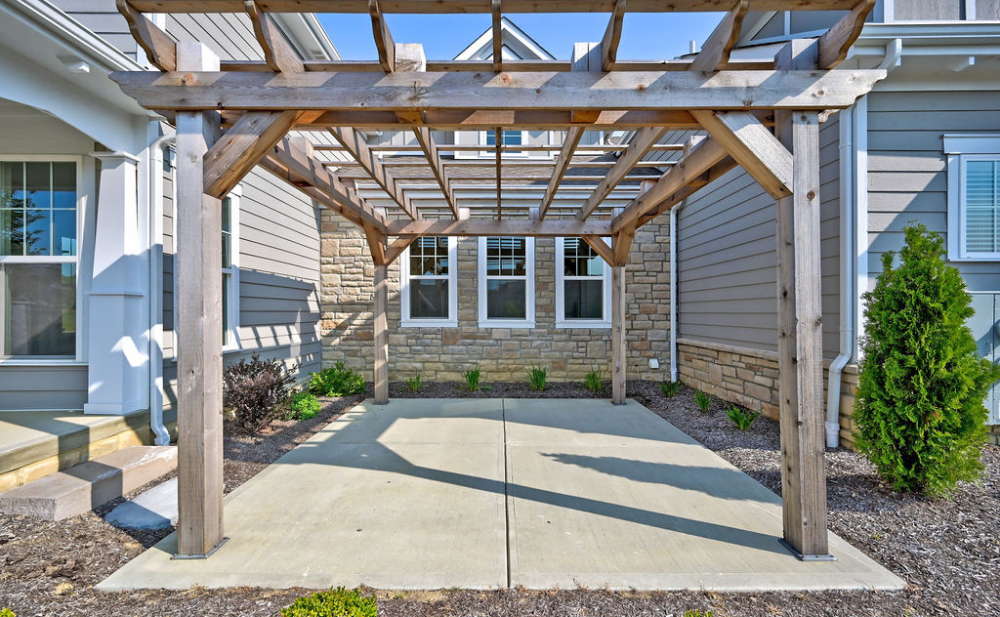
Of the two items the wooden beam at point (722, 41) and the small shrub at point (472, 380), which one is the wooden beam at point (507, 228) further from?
the wooden beam at point (722, 41)

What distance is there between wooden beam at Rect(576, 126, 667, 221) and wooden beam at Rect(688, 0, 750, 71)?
0.44 m

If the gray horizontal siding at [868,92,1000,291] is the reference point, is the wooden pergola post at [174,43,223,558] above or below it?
below

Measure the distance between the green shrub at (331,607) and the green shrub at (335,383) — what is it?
538 centimetres

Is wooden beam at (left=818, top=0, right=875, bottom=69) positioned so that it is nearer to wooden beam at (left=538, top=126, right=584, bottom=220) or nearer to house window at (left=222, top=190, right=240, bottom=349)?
wooden beam at (left=538, top=126, right=584, bottom=220)

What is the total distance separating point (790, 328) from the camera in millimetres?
2656

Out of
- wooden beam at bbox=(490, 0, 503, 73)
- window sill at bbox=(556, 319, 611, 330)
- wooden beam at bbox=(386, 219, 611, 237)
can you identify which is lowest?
window sill at bbox=(556, 319, 611, 330)

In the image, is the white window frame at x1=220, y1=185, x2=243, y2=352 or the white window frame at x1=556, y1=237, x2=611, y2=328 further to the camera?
the white window frame at x1=556, y1=237, x2=611, y2=328

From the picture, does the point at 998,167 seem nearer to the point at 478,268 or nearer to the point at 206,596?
the point at 478,268

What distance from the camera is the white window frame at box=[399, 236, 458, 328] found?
8.10 meters

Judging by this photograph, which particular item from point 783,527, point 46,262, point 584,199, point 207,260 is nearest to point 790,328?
point 783,527

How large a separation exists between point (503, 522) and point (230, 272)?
4.32 m

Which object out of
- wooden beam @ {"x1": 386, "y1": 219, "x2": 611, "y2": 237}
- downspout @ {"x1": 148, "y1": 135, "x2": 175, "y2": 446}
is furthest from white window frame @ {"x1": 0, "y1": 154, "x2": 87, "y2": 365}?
wooden beam @ {"x1": 386, "y1": 219, "x2": 611, "y2": 237}

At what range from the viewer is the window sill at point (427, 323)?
8109 millimetres

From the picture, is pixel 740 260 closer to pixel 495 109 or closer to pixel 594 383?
pixel 594 383
